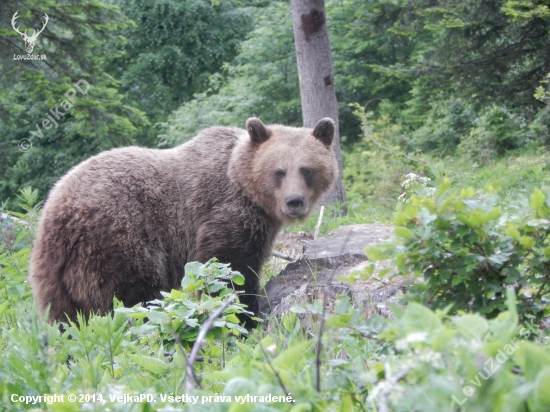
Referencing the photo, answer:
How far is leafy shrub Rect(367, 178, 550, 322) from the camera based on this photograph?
2.53 meters

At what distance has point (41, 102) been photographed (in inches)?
540

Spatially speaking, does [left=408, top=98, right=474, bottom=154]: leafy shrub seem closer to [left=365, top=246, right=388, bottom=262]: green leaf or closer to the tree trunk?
the tree trunk

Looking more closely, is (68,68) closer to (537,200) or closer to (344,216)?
(344,216)

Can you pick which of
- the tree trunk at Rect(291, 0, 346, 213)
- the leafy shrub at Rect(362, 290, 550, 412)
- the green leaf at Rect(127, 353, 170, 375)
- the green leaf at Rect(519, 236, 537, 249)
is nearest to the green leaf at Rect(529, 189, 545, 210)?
the green leaf at Rect(519, 236, 537, 249)

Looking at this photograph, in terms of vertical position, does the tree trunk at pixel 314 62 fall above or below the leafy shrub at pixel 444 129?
above

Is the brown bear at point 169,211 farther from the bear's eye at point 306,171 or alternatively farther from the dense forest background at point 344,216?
the dense forest background at point 344,216

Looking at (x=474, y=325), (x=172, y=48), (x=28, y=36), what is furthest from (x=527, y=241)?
(x=172, y=48)

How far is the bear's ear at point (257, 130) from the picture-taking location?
5793 mm

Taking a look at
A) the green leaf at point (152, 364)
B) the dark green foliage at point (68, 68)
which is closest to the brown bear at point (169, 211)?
the green leaf at point (152, 364)

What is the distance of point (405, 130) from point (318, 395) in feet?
57.0

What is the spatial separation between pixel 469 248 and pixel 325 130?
3.52 metres

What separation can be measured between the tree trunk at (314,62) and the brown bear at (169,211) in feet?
11.1

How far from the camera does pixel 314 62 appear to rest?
30.8ft

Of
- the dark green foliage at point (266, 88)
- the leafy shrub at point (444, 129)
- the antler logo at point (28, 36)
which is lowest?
the leafy shrub at point (444, 129)
